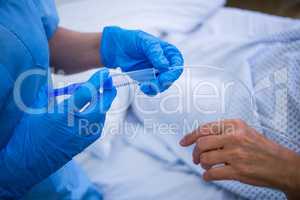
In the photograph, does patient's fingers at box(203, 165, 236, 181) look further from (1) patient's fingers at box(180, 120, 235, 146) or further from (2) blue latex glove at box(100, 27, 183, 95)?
(2) blue latex glove at box(100, 27, 183, 95)

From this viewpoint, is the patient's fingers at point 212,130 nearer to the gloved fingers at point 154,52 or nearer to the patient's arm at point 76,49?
the gloved fingers at point 154,52

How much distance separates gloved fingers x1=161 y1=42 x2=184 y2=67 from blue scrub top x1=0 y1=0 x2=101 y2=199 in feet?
0.77

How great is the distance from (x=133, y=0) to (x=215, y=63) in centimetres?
38

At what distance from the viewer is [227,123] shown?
2.53 feet

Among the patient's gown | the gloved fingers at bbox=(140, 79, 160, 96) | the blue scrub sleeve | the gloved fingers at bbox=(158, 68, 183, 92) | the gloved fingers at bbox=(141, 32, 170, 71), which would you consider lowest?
the patient's gown

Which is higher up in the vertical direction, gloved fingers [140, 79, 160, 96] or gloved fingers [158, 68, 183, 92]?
gloved fingers [158, 68, 183, 92]

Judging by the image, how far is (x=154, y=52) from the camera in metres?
0.76

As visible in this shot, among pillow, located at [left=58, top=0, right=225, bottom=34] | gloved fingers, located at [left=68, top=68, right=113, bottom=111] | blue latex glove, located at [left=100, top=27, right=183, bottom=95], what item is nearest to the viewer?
gloved fingers, located at [left=68, top=68, right=113, bottom=111]

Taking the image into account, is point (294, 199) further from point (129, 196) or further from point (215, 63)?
point (215, 63)

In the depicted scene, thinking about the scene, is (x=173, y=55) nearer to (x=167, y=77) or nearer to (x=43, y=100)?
(x=167, y=77)

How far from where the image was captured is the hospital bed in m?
0.90

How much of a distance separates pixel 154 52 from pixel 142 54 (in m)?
0.06

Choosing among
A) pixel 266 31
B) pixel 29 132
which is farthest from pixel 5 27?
pixel 266 31

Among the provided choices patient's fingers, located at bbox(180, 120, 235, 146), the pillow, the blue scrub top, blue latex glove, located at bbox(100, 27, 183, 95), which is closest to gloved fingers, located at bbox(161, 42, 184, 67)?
blue latex glove, located at bbox(100, 27, 183, 95)
